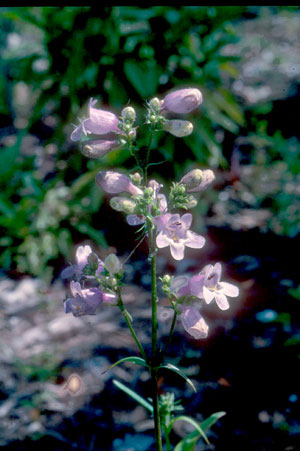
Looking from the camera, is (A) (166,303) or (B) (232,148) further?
(B) (232,148)

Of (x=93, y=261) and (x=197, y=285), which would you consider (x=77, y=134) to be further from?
(x=197, y=285)

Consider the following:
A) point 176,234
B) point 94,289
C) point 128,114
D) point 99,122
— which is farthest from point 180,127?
point 94,289

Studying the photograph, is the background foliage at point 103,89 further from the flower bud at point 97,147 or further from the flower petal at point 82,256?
the flower bud at point 97,147

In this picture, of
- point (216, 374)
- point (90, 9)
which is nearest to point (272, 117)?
point (90, 9)

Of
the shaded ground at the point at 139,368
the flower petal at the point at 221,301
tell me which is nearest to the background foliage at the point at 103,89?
the shaded ground at the point at 139,368

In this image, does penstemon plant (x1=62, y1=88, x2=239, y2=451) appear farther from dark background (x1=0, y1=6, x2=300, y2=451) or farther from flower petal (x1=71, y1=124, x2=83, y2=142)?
dark background (x1=0, y1=6, x2=300, y2=451)
